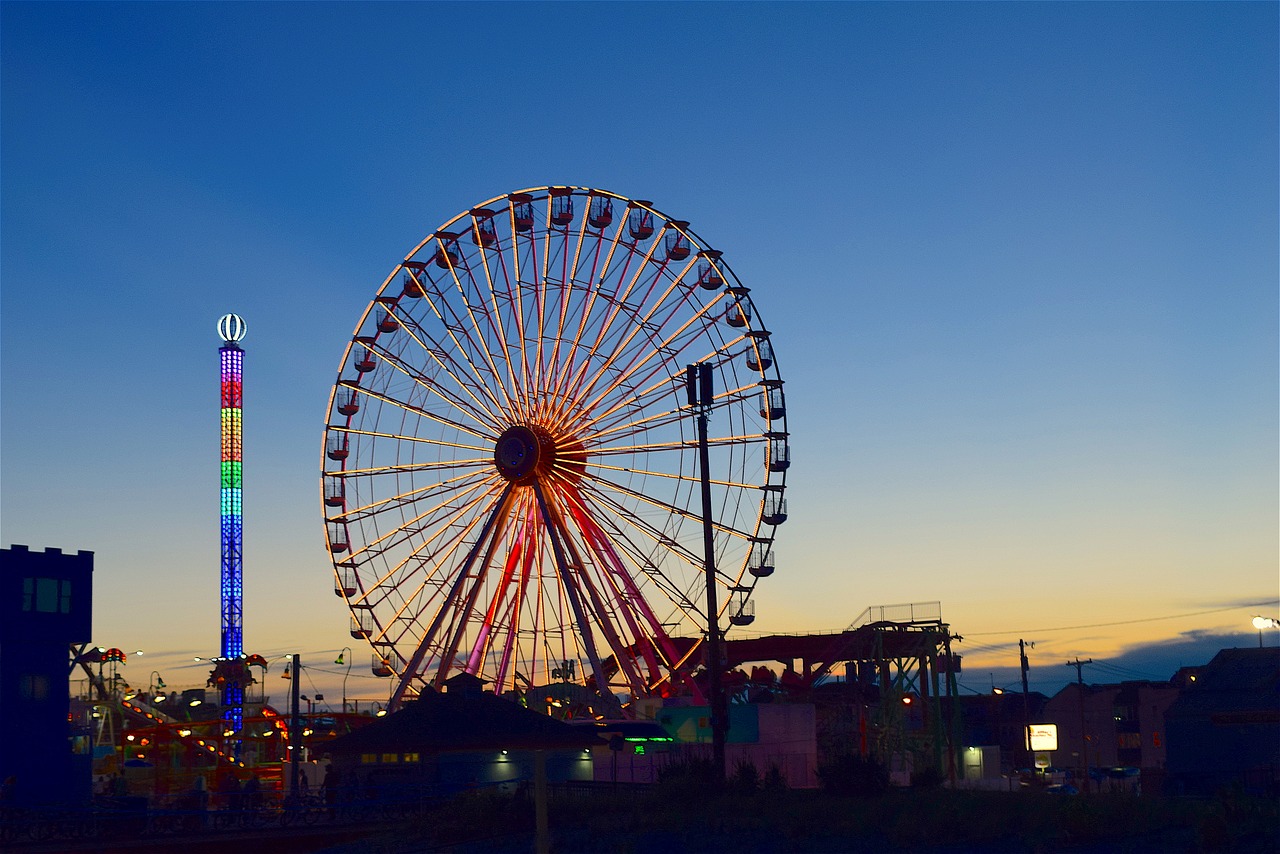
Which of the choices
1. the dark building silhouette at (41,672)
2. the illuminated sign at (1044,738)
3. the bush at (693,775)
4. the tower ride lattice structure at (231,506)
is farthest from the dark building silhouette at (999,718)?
the bush at (693,775)

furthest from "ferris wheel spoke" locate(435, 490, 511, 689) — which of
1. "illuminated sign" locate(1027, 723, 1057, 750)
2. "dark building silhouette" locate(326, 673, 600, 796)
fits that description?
"illuminated sign" locate(1027, 723, 1057, 750)

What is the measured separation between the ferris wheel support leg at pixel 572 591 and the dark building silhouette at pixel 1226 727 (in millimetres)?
18752

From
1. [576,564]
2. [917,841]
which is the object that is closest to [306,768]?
[576,564]

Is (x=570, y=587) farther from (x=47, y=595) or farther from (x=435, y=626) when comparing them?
(x=47, y=595)

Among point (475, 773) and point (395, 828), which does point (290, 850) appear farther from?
point (475, 773)

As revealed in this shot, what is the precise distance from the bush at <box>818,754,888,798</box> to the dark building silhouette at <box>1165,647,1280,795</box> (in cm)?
2477

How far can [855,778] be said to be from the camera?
25.7 metres

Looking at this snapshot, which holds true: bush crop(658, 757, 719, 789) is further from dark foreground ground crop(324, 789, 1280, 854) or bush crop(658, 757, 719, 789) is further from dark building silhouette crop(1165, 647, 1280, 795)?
dark building silhouette crop(1165, 647, 1280, 795)

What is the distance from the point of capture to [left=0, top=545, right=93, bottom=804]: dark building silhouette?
43188 millimetres

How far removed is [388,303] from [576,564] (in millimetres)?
11925

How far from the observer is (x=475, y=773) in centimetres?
3825

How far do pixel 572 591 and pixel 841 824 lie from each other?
960 inches

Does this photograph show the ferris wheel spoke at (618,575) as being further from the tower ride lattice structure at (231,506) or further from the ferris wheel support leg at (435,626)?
the tower ride lattice structure at (231,506)

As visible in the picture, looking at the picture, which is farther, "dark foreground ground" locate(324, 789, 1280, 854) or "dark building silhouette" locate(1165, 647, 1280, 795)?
"dark building silhouette" locate(1165, 647, 1280, 795)
